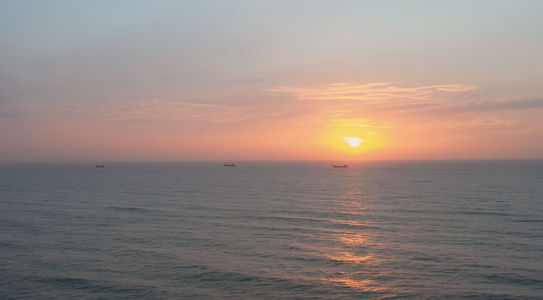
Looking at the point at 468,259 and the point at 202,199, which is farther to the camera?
the point at 202,199

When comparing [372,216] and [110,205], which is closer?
[372,216]

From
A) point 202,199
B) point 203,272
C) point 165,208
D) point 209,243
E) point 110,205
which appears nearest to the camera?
Result: point 203,272

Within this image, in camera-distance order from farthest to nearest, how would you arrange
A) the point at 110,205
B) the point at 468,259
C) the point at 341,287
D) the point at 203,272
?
the point at 110,205 → the point at 468,259 → the point at 203,272 → the point at 341,287

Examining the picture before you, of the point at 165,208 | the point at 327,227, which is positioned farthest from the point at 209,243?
the point at 165,208

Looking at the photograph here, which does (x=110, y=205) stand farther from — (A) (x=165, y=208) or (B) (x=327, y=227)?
(B) (x=327, y=227)

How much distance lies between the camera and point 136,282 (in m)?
33.1

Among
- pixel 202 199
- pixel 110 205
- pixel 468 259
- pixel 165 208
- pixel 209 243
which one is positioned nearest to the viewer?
pixel 468 259

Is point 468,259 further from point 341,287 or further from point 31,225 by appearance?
point 31,225

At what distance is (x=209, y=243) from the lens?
1781 inches

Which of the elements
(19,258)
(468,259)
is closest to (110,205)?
(19,258)

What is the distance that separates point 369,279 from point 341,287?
317 centimetres

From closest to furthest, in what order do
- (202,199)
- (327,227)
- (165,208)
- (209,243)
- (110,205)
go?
(209,243) → (327,227) → (165,208) → (110,205) → (202,199)

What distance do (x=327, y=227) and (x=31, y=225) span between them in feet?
135

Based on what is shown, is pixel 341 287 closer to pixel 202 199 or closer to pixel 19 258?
pixel 19 258
